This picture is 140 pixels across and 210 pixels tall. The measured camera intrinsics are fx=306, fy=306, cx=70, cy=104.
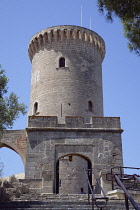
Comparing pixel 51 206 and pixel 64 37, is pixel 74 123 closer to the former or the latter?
pixel 51 206

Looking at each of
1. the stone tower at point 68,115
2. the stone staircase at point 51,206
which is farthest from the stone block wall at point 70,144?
the stone staircase at point 51,206

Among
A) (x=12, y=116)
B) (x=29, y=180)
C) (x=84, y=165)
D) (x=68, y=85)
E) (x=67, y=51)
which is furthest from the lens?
(x=67, y=51)

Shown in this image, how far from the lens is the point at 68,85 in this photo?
866 inches

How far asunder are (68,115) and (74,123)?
176 inches

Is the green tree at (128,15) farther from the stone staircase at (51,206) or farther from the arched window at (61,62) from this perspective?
the arched window at (61,62)

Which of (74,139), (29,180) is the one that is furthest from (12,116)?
(74,139)

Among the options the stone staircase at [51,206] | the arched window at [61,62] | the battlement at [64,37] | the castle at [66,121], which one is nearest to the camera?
the stone staircase at [51,206]

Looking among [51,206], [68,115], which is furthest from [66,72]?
[51,206]

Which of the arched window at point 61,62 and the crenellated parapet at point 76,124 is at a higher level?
the arched window at point 61,62

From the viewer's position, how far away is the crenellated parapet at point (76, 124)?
16.4 metres

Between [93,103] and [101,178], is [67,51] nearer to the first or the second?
[93,103]

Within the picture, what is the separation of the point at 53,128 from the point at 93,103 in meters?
6.72

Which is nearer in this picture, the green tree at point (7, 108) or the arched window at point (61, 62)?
the green tree at point (7, 108)

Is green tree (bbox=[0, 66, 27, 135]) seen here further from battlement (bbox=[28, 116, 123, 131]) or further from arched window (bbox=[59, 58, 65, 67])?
arched window (bbox=[59, 58, 65, 67])
